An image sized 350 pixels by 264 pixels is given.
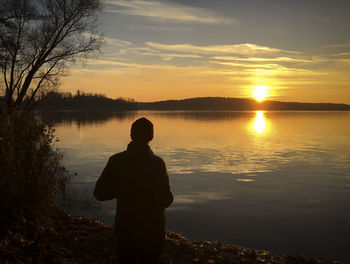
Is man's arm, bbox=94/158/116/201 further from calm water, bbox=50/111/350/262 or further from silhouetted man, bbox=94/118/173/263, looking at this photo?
calm water, bbox=50/111/350/262

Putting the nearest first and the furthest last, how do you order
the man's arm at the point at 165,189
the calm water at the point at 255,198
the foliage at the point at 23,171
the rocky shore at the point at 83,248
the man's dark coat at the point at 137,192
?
the man's dark coat at the point at 137,192 < the man's arm at the point at 165,189 < the rocky shore at the point at 83,248 < the foliage at the point at 23,171 < the calm water at the point at 255,198

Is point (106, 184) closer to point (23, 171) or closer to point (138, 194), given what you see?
point (138, 194)

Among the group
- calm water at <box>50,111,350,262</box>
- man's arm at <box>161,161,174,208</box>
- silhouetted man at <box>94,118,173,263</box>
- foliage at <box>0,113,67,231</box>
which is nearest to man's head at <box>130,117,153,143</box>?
silhouetted man at <box>94,118,173,263</box>

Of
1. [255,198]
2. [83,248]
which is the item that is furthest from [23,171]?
[255,198]

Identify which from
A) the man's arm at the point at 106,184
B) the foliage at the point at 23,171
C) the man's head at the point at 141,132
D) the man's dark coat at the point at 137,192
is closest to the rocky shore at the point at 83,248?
the foliage at the point at 23,171

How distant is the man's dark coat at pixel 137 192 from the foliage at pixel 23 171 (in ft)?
14.9

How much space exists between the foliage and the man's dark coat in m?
4.53

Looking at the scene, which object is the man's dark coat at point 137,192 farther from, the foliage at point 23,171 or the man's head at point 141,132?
the foliage at point 23,171

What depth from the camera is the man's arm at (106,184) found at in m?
3.54

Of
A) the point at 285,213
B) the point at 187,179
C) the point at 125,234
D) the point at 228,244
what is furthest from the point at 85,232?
the point at 187,179

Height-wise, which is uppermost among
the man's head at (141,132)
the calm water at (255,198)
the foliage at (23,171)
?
the man's head at (141,132)

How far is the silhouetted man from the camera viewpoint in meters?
3.46

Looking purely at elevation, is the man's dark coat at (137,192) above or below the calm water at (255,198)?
above

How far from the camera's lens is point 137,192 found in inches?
137
